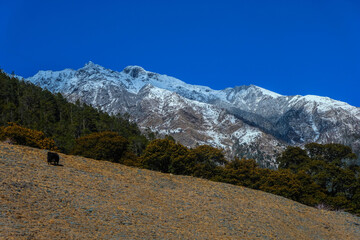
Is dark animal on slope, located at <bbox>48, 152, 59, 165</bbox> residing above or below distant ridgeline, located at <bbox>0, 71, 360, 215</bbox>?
below

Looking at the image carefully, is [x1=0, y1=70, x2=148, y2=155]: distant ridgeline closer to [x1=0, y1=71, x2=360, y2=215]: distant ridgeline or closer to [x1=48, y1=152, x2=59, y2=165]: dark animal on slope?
[x1=0, y1=71, x2=360, y2=215]: distant ridgeline

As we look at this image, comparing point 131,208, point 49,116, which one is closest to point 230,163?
point 131,208

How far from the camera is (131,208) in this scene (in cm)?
1969

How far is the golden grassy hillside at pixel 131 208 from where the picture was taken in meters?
15.3

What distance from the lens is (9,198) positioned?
646 inches

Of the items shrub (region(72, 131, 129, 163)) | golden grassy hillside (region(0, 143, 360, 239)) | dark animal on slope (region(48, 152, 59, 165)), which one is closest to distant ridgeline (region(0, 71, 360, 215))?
shrub (region(72, 131, 129, 163))

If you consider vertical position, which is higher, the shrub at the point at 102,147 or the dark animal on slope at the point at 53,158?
the shrub at the point at 102,147

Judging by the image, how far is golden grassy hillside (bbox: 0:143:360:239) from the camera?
50.1ft

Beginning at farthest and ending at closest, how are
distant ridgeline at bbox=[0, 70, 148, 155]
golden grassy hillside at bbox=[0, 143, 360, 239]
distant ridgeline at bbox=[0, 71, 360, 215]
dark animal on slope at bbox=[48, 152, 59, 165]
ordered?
1. distant ridgeline at bbox=[0, 70, 148, 155]
2. distant ridgeline at bbox=[0, 71, 360, 215]
3. dark animal on slope at bbox=[48, 152, 59, 165]
4. golden grassy hillside at bbox=[0, 143, 360, 239]

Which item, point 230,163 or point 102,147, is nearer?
point 102,147

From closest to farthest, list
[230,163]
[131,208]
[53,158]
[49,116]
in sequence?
[131,208]
[53,158]
[230,163]
[49,116]

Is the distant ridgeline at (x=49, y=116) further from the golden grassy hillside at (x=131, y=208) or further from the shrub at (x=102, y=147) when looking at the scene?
the golden grassy hillside at (x=131, y=208)

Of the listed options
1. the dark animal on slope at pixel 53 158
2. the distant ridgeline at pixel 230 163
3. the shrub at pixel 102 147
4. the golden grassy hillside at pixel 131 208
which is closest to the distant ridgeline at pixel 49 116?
the distant ridgeline at pixel 230 163

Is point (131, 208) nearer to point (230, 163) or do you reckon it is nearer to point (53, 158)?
point (53, 158)
